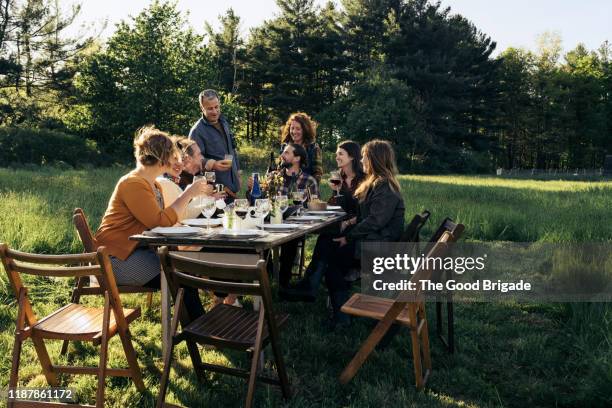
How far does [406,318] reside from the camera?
11.3 feet

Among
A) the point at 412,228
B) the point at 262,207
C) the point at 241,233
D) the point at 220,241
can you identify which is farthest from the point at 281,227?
the point at 412,228

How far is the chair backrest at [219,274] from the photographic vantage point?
8.77 feet

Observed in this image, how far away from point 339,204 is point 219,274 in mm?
3276

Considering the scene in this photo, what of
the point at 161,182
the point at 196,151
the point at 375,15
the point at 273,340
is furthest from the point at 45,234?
the point at 375,15

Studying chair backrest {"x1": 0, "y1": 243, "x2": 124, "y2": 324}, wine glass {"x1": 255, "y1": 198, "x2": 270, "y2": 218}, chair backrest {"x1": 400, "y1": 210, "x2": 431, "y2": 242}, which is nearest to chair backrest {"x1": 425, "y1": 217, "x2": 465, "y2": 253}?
chair backrest {"x1": 400, "y1": 210, "x2": 431, "y2": 242}

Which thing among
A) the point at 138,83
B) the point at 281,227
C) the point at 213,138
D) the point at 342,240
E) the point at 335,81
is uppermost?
the point at 335,81

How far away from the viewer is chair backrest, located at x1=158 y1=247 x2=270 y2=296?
267 centimetres

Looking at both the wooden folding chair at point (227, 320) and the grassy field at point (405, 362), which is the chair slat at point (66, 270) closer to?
the wooden folding chair at point (227, 320)

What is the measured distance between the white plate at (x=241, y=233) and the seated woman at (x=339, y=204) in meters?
0.89

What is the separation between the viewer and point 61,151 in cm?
2462

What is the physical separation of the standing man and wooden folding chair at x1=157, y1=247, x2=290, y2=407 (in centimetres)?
289

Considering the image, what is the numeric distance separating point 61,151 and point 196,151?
21654 millimetres

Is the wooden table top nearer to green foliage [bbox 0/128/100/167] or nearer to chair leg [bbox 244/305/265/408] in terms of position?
chair leg [bbox 244/305/265/408]

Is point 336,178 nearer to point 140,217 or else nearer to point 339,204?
point 339,204
